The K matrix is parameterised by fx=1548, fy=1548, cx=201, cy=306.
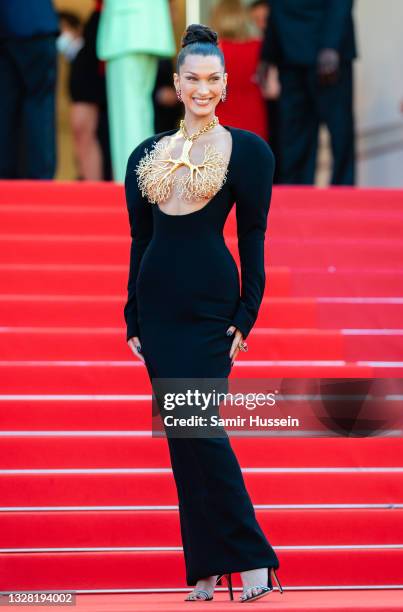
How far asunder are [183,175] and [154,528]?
159cm

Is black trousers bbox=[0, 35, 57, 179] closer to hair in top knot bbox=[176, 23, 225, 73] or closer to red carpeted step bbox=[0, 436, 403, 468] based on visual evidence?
red carpeted step bbox=[0, 436, 403, 468]

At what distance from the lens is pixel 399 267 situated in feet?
26.7

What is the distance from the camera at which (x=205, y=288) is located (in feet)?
15.4

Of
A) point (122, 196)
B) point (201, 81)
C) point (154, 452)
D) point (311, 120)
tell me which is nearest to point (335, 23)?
point (311, 120)

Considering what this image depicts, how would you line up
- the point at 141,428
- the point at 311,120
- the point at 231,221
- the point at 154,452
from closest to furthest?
the point at 154,452 → the point at 141,428 → the point at 231,221 → the point at 311,120

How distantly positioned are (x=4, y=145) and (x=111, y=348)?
2738 mm

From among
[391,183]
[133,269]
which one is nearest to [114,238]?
[133,269]

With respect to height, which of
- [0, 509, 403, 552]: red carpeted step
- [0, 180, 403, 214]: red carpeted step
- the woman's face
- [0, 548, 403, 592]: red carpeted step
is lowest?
[0, 548, 403, 592]: red carpeted step

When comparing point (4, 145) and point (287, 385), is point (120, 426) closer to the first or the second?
point (287, 385)

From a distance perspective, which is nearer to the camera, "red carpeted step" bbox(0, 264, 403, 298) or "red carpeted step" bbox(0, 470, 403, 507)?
"red carpeted step" bbox(0, 470, 403, 507)

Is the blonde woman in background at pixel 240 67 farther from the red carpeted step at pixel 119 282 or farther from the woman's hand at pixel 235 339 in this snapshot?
the woman's hand at pixel 235 339

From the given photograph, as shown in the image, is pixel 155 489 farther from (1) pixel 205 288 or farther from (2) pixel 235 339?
(1) pixel 205 288

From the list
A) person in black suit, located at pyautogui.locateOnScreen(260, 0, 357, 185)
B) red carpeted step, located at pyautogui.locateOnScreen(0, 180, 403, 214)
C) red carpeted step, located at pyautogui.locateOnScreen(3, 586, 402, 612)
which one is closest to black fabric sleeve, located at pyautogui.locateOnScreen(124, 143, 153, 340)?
red carpeted step, located at pyautogui.locateOnScreen(3, 586, 402, 612)

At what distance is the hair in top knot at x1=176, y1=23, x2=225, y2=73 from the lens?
4.74 m
